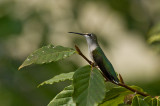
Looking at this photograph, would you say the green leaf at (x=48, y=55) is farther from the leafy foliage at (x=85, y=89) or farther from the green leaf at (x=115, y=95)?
the green leaf at (x=115, y=95)

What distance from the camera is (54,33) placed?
344 inches

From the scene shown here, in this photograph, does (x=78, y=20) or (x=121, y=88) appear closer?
(x=121, y=88)

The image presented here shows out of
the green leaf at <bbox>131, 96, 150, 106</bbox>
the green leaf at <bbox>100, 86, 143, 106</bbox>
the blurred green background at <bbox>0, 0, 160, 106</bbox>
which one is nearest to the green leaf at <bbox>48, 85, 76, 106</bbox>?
the green leaf at <bbox>100, 86, 143, 106</bbox>

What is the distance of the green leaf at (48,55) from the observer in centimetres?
215

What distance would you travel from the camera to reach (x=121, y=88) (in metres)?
2.30

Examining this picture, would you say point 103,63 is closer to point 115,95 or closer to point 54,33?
point 115,95

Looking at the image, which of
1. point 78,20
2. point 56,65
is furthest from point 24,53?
point 78,20

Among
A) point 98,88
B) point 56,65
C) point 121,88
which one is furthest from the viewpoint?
point 56,65

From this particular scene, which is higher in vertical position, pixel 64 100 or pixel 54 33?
pixel 64 100

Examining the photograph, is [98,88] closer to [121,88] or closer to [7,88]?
[121,88]

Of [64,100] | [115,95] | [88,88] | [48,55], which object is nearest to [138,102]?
[115,95]

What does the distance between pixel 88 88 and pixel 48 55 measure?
0.33 metres

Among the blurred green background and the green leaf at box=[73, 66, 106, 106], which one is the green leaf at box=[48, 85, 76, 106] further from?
the blurred green background

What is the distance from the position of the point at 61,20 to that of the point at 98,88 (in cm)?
704
